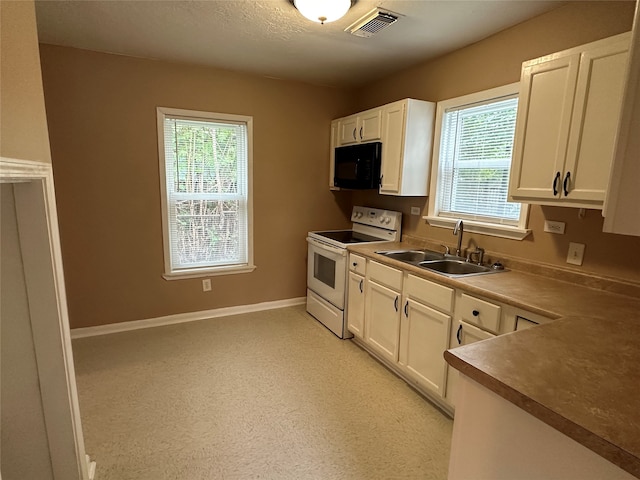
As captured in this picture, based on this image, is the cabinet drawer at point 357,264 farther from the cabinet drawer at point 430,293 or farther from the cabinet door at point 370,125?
the cabinet door at point 370,125

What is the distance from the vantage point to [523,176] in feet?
6.63

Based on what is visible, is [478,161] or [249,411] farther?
[478,161]

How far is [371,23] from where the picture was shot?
230cm

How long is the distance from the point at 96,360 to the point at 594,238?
3670 millimetres

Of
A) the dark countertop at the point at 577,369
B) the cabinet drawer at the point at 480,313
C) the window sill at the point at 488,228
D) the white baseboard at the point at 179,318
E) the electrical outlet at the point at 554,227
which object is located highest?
the electrical outlet at the point at 554,227

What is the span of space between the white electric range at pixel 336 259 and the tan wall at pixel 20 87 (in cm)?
230

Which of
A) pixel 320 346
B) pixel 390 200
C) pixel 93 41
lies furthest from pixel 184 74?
pixel 320 346

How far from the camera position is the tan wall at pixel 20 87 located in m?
1.10

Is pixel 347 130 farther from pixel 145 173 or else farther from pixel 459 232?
pixel 145 173

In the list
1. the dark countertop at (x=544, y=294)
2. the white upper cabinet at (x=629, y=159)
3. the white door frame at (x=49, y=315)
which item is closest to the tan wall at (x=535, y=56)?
the dark countertop at (x=544, y=294)

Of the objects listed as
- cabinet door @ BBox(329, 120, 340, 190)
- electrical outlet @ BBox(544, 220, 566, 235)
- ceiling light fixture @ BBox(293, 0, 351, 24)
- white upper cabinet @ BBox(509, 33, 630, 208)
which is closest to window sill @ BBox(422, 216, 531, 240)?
electrical outlet @ BBox(544, 220, 566, 235)

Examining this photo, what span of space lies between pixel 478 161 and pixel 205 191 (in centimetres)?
259

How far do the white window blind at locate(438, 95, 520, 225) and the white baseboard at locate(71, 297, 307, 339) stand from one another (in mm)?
2137

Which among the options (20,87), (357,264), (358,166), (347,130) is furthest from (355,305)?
(20,87)
